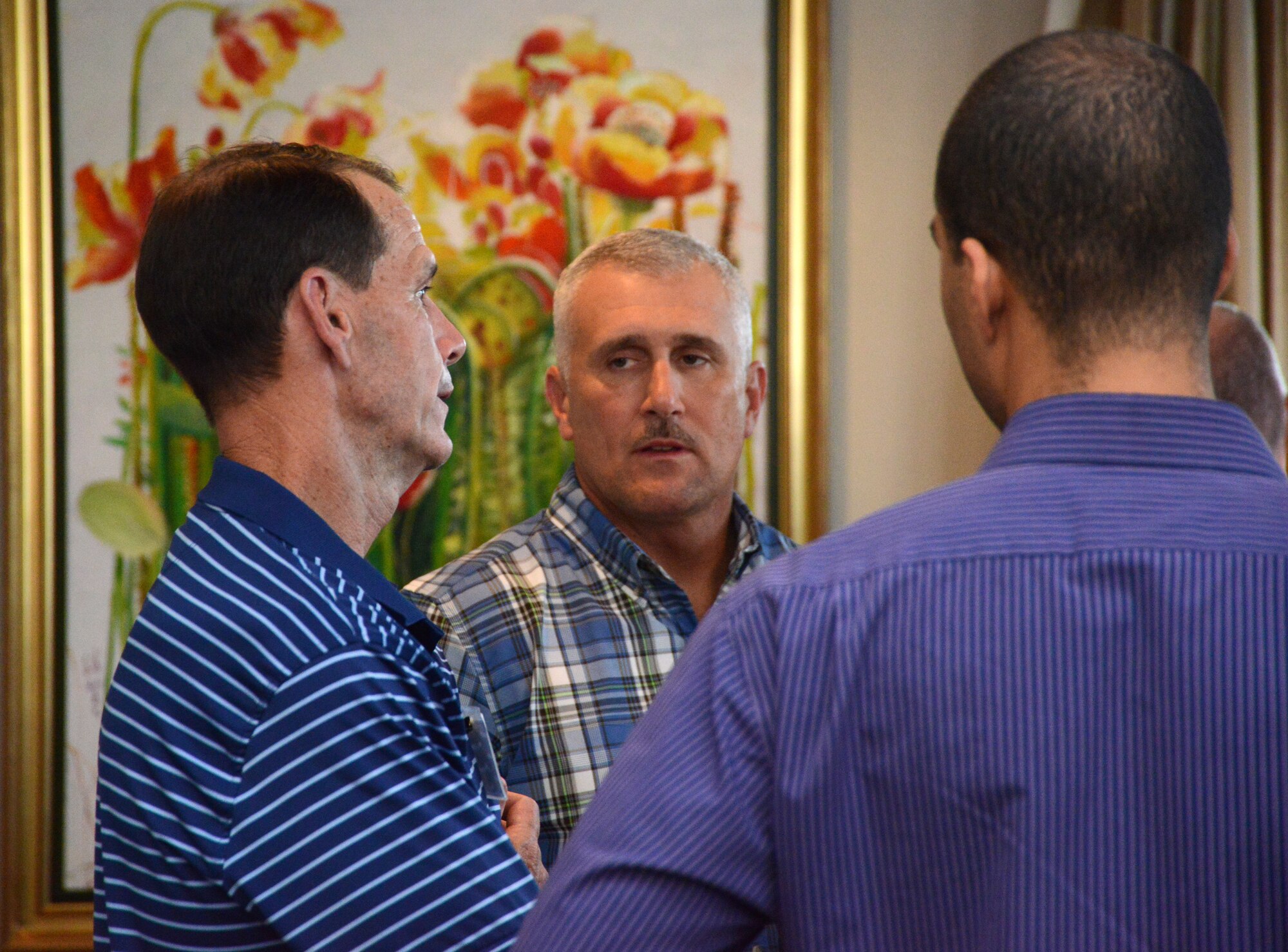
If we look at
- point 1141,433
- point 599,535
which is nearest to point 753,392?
point 599,535

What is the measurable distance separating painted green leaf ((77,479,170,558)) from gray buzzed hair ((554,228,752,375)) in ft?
2.94

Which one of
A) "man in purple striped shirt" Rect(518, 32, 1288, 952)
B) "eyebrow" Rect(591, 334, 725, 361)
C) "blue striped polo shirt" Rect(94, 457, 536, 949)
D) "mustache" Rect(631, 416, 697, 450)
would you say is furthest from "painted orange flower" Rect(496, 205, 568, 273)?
"man in purple striped shirt" Rect(518, 32, 1288, 952)

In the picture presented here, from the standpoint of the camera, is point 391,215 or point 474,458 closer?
point 391,215

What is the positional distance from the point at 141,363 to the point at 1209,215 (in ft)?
6.59

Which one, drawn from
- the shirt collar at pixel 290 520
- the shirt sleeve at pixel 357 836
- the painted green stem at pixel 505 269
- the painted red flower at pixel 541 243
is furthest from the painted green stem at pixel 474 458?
the shirt sleeve at pixel 357 836

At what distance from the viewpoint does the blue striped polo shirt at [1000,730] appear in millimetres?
631

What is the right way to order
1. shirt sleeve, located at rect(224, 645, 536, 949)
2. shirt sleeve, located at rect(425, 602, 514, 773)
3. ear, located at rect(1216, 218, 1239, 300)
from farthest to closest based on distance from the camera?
shirt sleeve, located at rect(425, 602, 514, 773), shirt sleeve, located at rect(224, 645, 536, 949), ear, located at rect(1216, 218, 1239, 300)

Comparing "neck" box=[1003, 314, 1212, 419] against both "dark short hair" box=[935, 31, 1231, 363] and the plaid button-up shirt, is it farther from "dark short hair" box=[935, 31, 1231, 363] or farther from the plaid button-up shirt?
the plaid button-up shirt

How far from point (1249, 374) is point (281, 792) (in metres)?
1.41

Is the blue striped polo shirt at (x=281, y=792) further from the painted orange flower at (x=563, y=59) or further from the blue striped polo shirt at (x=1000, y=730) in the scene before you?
the painted orange flower at (x=563, y=59)

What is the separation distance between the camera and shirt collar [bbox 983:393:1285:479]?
69cm

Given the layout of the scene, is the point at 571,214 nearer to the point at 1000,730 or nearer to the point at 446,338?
the point at 446,338

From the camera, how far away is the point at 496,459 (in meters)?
2.27

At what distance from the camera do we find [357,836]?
3.03ft
